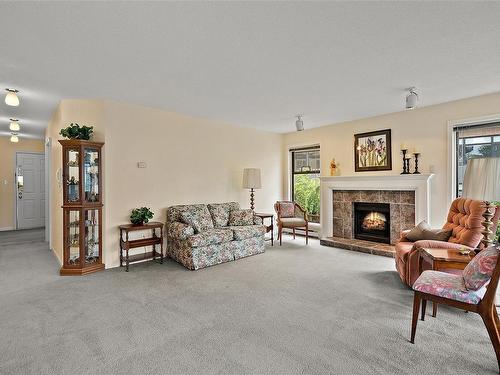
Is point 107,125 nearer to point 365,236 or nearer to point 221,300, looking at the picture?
point 221,300

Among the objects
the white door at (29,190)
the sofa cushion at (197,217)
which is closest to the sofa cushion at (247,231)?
the sofa cushion at (197,217)

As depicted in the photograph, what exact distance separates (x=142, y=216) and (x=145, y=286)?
3.98 ft

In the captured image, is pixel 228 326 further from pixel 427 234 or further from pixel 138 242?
pixel 427 234

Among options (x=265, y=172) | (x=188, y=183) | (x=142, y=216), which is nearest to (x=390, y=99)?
(x=265, y=172)

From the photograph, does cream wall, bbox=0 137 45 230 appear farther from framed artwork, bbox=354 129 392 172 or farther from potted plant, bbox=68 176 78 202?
framed artwork, bbox=354 129 392 172

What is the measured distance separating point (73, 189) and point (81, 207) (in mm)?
298

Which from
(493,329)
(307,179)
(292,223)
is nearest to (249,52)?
(493,329)

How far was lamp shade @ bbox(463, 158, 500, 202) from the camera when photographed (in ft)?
6.97

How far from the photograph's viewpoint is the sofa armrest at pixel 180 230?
4223 millimetres

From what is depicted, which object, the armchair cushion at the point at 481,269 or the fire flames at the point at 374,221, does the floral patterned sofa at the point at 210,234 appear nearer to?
the fire flames at the point at 374,221

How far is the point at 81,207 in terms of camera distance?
3957 mm

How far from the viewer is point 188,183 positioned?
17.1 ft

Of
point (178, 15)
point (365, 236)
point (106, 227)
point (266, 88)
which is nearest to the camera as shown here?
point (178, 15)

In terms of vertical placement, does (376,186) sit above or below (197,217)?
above
